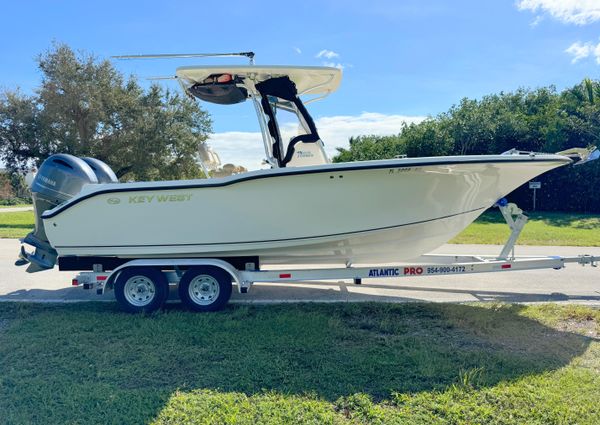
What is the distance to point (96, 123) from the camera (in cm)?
1903

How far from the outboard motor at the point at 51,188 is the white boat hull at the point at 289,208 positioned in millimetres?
481

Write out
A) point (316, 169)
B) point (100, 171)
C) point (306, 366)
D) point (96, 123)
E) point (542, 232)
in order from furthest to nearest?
1. point (96, 123)
2. point (542, 232)
3. point (100, 171)
4. point (316, 169)
5. point (306, 366)

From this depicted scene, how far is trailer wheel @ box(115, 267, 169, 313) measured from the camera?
5.27 metres

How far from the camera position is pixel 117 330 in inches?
182

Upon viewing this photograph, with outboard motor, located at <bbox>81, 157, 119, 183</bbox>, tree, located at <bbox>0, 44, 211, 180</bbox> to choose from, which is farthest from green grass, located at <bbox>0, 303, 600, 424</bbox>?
tree, located at <bbox>0, 44, 211, 180</bbox>

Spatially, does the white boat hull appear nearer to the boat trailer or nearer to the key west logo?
the key west logo

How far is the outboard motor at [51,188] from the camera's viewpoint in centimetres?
557

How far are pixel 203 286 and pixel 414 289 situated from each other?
3104 millimetres

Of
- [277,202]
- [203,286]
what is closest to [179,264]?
[203,286]

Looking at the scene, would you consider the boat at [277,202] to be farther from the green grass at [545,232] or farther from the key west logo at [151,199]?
the green grass at [545,232]

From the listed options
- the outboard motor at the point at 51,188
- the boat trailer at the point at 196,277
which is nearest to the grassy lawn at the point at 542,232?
the boat trailer at the point at 196,277

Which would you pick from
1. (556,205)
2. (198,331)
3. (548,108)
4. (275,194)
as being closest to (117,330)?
(198,331)

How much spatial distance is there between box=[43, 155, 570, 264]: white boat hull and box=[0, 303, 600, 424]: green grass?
33.3 inches

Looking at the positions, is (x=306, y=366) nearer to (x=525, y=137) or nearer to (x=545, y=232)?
(x=545, y=232)
